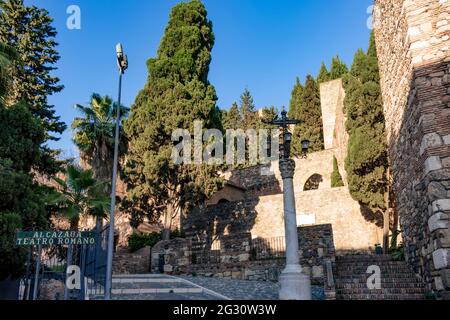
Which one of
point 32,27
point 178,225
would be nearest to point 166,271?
point 178,225

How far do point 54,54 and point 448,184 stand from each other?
68.1ft

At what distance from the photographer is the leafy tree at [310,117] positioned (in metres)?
29.3

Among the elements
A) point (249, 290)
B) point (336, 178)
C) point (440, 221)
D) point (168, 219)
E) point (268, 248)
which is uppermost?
point (336, 178)

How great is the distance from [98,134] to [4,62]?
9.57m

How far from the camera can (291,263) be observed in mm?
8297

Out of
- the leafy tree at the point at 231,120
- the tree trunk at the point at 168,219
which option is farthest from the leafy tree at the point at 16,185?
the leafy tree at the point at 231,120

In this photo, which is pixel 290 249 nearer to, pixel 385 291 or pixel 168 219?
pixel 385 291

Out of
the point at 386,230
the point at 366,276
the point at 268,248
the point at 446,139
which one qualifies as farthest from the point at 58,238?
the point at 386,230

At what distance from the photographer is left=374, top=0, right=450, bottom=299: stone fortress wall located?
682 cm

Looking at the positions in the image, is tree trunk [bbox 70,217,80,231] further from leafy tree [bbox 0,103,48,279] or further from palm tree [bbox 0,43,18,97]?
palm tree [bbox 0,43,18,97]

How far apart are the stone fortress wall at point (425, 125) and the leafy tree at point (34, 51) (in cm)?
1708

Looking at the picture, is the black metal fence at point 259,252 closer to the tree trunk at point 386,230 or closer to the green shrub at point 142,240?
the green shrub at point 142,240

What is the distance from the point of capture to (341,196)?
1922cm

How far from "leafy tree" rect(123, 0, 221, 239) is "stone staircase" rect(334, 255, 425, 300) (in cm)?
770
